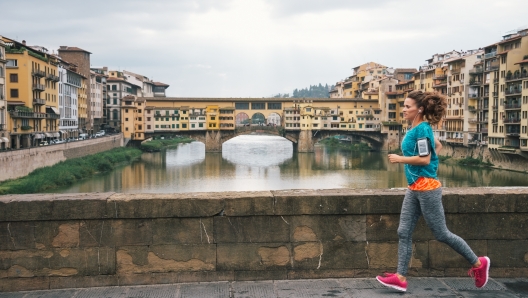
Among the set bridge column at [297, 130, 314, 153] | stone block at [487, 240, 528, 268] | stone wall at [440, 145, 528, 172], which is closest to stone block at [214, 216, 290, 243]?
stone block at [487, 240, 528, 268]

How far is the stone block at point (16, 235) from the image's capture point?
164 inches

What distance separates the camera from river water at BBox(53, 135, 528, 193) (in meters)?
33.0

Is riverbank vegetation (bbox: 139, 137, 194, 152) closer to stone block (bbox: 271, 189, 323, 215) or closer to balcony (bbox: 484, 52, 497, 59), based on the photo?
balcony (bbox: 484, 52, 497, 59)

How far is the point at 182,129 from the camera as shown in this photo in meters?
66.0

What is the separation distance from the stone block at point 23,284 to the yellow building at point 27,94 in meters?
36.0

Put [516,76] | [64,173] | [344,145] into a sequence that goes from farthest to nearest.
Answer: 1. [344,145]
2. [516,76]
3. [64,173]

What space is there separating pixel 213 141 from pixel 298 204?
60829 millimetres

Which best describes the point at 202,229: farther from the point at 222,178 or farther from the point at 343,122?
the point at 343,122

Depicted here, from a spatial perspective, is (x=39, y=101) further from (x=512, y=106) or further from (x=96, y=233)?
(x=96, y=233)

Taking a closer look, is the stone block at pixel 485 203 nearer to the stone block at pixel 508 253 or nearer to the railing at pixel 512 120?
the stone block at pixel 508 253

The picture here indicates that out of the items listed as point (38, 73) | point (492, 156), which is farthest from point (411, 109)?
point (492, 156)

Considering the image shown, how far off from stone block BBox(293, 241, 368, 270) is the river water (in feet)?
84.6

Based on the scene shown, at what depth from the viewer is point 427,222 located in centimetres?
386

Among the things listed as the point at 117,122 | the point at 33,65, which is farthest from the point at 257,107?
the point at 33,65
